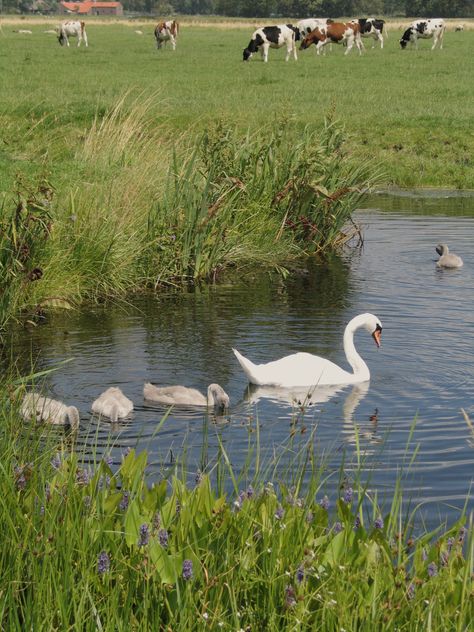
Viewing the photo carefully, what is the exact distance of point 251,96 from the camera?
1326 inches

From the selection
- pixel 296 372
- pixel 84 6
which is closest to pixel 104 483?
pixel 296 372

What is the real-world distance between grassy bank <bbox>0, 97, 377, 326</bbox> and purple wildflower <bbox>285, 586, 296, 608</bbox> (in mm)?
7161

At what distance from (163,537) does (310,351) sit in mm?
6850

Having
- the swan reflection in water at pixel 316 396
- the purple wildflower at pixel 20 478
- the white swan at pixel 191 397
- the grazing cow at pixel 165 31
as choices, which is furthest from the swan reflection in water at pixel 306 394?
the grazing cow at pixel 165 31

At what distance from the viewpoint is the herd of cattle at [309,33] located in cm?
5034

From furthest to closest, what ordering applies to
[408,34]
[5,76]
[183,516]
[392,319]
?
[408,34] < [5,76] < [392,319] < [183,516]

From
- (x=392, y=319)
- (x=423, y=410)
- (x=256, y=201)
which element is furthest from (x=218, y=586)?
(x=256, y=201)

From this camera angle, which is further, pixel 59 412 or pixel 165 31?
pixel 165 31

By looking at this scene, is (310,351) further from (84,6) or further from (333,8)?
(84,6)

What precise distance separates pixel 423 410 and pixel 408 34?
5296cm

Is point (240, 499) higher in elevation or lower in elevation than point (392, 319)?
higher

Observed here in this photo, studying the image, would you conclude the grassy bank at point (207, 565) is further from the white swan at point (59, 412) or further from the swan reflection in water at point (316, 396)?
the swan reflection in water at point (316, 396)

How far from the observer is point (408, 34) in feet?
Answer: 195

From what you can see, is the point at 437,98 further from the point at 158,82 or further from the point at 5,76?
the point at 5,76
